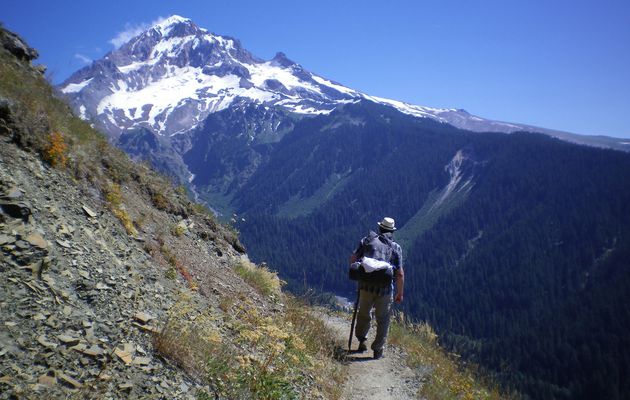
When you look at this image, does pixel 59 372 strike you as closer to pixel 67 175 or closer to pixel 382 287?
pixel 67 175

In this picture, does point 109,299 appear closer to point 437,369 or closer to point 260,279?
point 260,279

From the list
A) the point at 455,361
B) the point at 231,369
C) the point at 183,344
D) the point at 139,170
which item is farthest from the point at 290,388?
the point at 139,170

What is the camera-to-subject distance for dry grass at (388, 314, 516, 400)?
9094 mm

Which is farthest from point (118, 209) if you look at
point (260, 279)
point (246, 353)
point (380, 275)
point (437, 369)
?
point (437, 369)

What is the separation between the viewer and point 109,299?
6.01 meters

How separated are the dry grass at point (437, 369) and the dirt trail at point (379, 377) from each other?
288 mm

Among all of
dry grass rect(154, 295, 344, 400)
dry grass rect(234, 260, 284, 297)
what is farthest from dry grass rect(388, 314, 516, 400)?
dry grass rect(234, 260, 284, 297)

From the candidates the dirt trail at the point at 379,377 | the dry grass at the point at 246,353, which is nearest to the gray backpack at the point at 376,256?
the dry grass at the point at 246,353

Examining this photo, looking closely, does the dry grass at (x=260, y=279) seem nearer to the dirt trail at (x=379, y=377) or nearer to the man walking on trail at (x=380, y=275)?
the dirt trail at (x=379, y=377)

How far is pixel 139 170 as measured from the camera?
13.3 metres

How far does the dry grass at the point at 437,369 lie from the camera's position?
29.8 ft

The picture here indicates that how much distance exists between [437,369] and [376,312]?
229 cm

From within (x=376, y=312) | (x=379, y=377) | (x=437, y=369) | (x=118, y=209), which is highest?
(x=118, y=209)

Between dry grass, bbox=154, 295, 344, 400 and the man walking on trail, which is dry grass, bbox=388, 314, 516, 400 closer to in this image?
the man walking on trail
